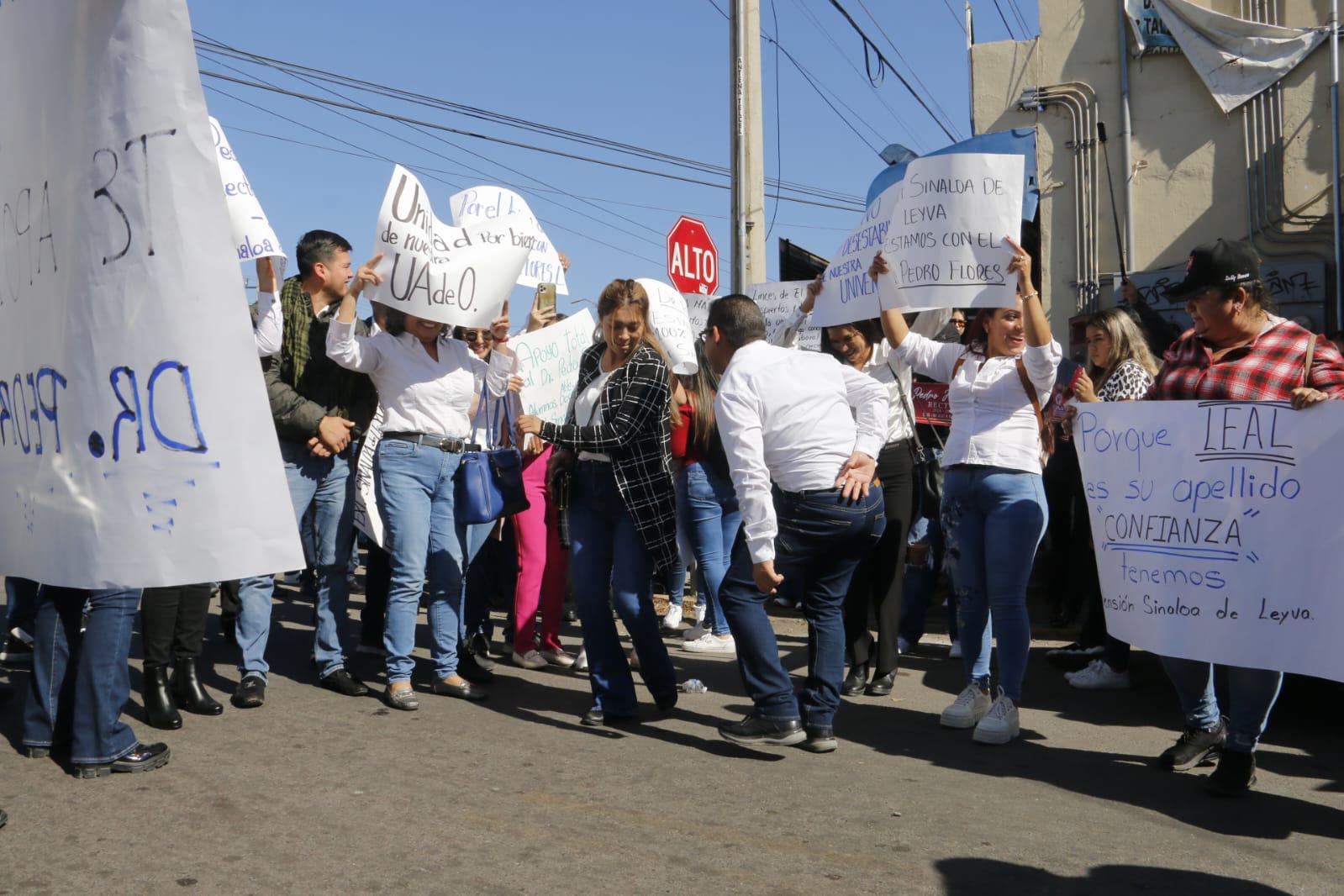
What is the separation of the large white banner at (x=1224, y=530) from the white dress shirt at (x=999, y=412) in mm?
393

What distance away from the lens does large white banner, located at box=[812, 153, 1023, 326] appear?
18.7 feet

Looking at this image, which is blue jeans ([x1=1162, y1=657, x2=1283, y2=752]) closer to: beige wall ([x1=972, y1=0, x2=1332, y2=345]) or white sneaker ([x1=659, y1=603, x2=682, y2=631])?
white sneaker ([x1=659, y1=603, x2=682, y2=631])

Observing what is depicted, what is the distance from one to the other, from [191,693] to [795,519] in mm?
2789

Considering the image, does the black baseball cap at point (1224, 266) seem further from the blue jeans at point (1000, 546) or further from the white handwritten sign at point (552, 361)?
the white handwritten sign at point (552, 361)

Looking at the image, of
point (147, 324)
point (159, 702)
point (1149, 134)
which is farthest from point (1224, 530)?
point (1149, 134)

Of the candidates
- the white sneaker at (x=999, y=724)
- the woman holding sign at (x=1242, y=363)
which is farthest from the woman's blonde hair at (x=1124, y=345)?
the white sneaker at (x=999, y=724)

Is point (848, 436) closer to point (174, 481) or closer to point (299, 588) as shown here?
point (174, 481)

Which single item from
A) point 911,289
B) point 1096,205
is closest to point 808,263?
point 1096,205

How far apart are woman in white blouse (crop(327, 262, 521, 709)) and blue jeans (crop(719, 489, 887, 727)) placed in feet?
5.06

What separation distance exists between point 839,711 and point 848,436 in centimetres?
157

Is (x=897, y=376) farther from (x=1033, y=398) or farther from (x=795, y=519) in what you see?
(x=795, y=519)

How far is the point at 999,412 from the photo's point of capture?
213 inches

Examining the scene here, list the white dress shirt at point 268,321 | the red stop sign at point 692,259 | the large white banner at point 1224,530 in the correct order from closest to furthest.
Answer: the large white banner at point 1224,530 < the white dress shirt at point 268,321 < the red stop sign at point 692,259

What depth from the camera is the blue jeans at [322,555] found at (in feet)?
18.5
